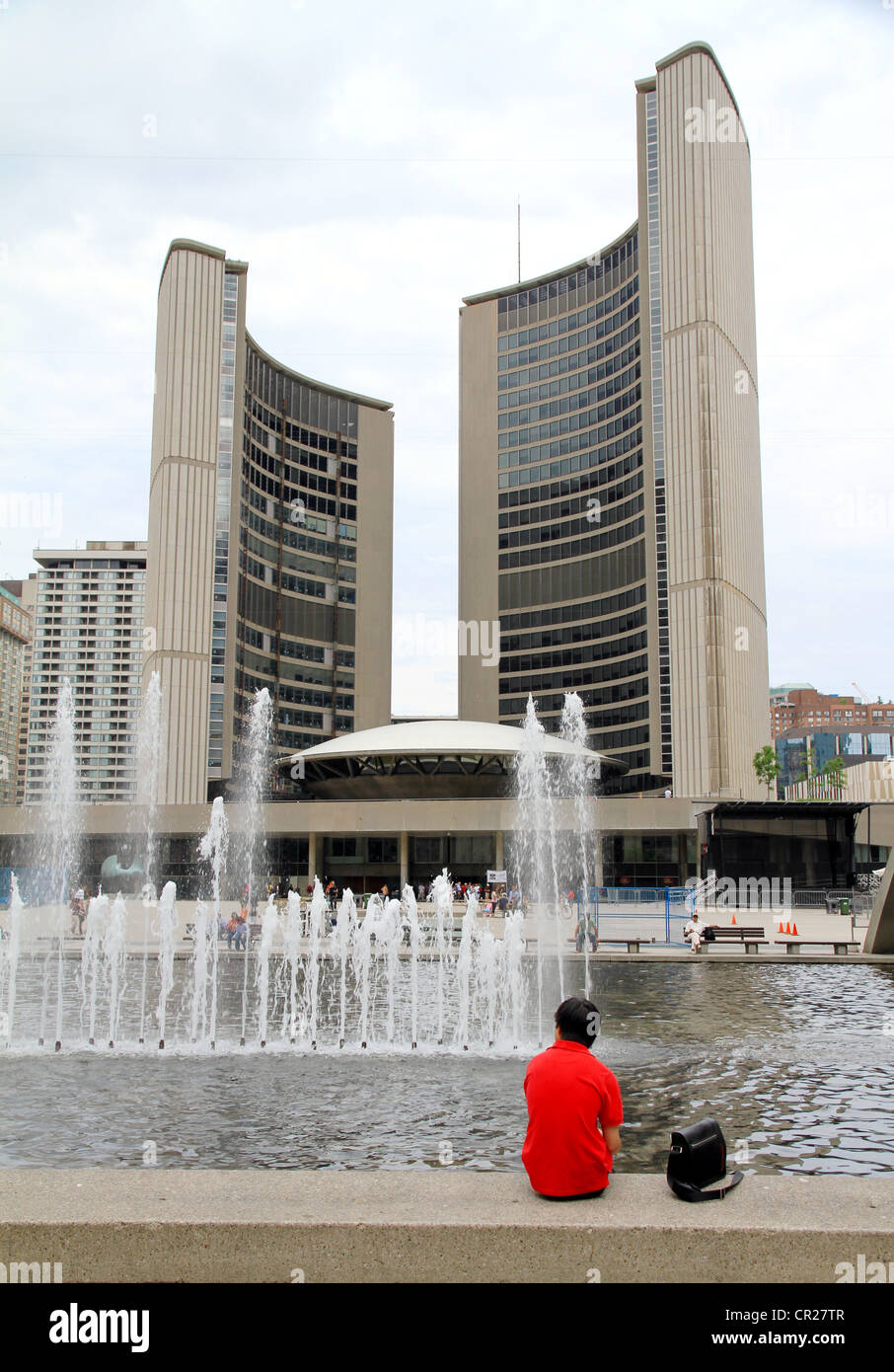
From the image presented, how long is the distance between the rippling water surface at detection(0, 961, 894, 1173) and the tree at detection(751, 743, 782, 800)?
2694 inches

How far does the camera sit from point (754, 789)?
8225 cm

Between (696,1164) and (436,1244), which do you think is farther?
(696,1164)

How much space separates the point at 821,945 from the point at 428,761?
1851 inches

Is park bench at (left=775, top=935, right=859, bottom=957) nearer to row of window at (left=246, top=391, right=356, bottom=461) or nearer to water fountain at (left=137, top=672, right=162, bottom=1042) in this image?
water fountain at (left=137, top=672, right=162, bottom=1042)

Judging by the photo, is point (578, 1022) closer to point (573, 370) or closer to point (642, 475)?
point (642, 475)

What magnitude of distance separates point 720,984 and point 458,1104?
12.1m

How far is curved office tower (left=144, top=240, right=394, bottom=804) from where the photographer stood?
85.1 metres

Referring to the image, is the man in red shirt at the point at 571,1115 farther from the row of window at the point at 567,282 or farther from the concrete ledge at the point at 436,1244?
the row of window at the point at 567,282

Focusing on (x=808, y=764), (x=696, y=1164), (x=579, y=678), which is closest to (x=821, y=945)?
(x=696, y=1164)

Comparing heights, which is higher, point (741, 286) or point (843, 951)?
point (741, 286)

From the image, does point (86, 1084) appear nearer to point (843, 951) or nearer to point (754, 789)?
point (843, 951)

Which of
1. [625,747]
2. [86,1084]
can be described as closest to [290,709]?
[625,747]

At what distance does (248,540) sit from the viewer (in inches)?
3794

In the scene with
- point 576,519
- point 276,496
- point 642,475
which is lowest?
point 576,519
